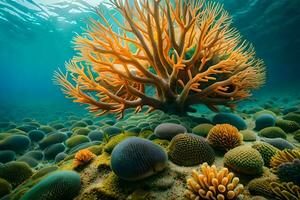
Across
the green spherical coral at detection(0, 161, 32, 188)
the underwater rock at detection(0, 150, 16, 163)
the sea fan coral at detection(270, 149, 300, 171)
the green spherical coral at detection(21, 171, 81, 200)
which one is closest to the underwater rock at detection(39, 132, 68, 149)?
the underwater rock at detection(0, 150, 16, 163)

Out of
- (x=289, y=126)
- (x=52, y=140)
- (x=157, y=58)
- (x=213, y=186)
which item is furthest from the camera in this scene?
(x=52, y=140)

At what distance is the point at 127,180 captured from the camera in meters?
2.17

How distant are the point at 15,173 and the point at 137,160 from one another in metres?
2.90

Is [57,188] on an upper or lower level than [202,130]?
lower

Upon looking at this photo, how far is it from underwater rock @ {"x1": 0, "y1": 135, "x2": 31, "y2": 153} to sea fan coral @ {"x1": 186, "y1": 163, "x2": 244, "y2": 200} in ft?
18.4

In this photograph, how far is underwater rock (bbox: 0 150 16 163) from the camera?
494 cm

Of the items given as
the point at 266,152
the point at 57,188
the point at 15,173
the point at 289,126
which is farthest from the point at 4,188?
the point at 289,126

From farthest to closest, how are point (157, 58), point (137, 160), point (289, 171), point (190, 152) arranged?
point (157, 58), point (190, 152), point (137, 160), point (289, 171)

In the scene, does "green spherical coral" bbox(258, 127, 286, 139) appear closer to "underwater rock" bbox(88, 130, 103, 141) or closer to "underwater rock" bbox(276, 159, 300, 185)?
"underwater rock" bbox(276, 159, 300, 185)

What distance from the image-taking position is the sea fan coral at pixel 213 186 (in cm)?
170

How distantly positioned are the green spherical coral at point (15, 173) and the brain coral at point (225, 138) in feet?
11.3

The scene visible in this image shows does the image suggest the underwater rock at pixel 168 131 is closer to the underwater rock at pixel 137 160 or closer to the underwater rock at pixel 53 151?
the underwater rock at pixel 137 160

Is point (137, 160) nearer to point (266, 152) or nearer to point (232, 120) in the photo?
point (266, 152)

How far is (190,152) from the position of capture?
244 cm
